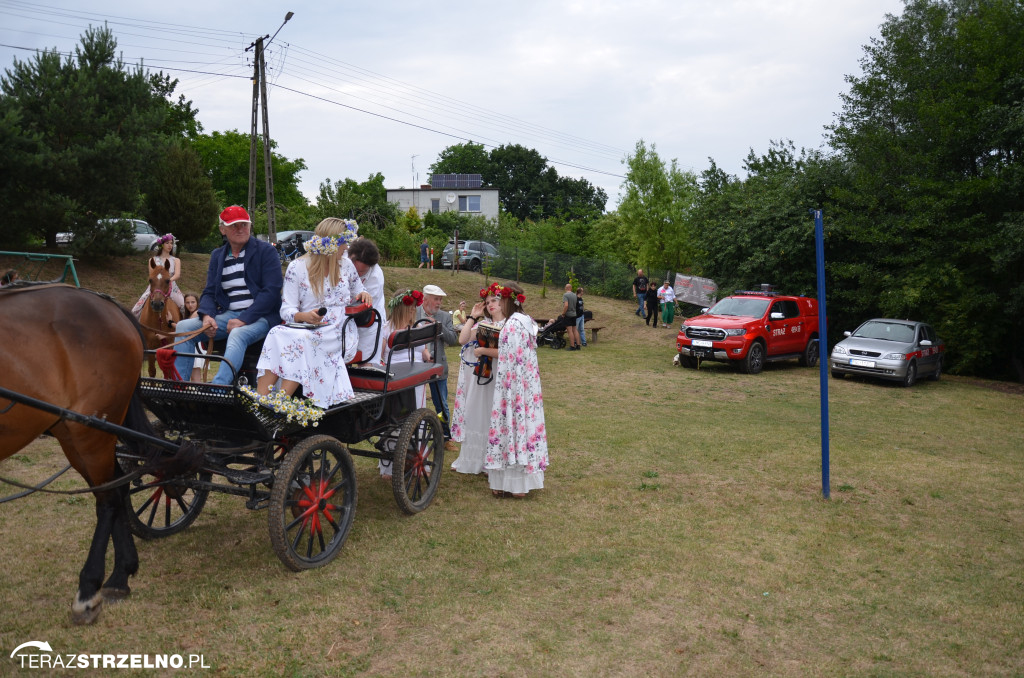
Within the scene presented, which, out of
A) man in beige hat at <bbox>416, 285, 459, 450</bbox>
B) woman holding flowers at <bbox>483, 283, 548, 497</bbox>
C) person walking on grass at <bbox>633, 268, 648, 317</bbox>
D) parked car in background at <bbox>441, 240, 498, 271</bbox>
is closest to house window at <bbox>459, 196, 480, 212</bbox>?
parked car in background at <bbox>441, 240, 498, 271</bbox>

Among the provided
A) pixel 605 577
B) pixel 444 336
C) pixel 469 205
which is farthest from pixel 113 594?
pixel 469 205

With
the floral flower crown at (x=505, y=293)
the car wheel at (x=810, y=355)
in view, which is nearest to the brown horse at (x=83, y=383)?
the floral flower crown at (x=505, y=293)

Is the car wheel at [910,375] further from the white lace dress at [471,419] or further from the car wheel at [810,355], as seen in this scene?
the white lace dress at [471,419]

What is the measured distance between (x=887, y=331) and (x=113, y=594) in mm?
17239

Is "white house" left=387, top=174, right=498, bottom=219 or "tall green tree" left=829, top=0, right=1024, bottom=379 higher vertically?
"white house" left=387, top=174, right=498, bottom=219

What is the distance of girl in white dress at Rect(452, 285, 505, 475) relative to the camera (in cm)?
715

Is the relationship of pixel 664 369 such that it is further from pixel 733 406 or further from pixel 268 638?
pixel 268 638

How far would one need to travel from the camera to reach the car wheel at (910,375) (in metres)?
15.9

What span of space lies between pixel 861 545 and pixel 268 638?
4614mm

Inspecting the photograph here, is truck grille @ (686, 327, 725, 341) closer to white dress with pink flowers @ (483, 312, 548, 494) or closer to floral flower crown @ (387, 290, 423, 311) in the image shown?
white dress with pink flowers @ (483, 312, 548, 494)

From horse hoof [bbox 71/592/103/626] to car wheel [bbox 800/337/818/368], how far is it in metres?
17.9

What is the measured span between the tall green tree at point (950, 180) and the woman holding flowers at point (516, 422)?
14831 mm

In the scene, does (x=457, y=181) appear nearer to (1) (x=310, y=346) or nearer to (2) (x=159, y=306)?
(2) (x=159, y=306)

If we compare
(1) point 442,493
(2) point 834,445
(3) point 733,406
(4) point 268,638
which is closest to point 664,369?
(3) point 733,406
